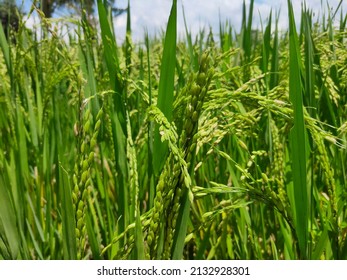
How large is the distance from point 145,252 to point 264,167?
0.66 m

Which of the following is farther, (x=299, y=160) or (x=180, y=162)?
(x=299, y=160)

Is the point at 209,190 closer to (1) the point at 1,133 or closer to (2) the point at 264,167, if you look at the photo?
(2) the point at 264,167

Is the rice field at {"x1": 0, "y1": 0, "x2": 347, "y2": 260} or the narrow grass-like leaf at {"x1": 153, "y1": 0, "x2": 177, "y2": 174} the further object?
the narrow grass-like leaf at {"x1": 153, "y1": 0, "x2": 177, "y2": 174}

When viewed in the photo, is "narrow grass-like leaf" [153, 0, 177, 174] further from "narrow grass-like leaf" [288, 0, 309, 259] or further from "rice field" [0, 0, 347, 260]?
"narrow grass-like leaf" [288, 0, 309, 259]

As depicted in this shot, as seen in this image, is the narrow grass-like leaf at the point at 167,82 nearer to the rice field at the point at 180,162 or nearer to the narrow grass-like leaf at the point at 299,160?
the rice field at the point at 180,162

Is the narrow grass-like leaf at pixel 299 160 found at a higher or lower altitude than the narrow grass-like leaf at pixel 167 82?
lower

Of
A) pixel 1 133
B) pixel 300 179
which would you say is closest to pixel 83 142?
pixel 300 179

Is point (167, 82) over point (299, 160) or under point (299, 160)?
over

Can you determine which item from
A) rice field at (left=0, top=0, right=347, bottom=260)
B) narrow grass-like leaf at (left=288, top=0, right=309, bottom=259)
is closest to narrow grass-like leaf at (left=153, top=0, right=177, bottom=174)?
rice field at (left=0, top=0, right=347, bottom=260)

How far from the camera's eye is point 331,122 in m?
1.23

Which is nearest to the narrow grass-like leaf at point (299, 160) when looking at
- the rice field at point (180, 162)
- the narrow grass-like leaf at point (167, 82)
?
the rice field at point (180, 162)

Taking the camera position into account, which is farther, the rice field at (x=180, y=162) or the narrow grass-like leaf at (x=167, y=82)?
the narrow grass-like leaf at (x=167, y=82)

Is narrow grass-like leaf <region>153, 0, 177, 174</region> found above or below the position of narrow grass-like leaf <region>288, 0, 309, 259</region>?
above
